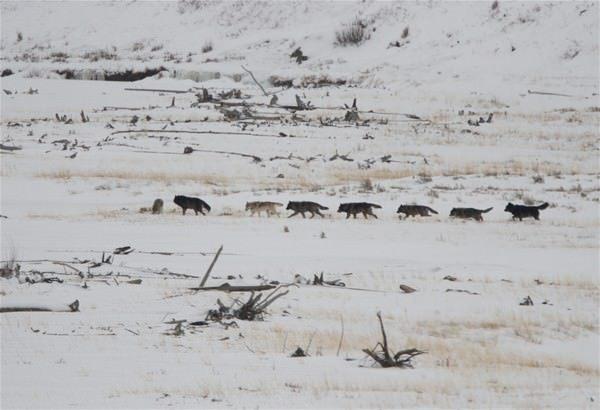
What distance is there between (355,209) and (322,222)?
823 millimetres

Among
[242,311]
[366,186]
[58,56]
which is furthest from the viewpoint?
[58,56]

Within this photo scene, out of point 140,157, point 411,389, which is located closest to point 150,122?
point 140,157

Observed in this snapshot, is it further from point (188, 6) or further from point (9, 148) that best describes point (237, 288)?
point (188, 6)

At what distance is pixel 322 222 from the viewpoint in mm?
16422

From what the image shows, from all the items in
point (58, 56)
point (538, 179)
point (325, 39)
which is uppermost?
point (325, 39)

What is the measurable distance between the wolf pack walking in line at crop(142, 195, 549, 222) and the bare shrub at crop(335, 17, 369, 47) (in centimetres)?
3175

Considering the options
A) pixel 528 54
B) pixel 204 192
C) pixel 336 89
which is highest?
pixel 528 54

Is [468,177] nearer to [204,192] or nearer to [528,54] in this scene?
[204,192]

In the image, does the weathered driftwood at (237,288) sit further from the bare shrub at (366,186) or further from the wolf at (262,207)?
the bare shrub at (366,186)

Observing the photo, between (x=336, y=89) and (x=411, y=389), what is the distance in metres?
32.0

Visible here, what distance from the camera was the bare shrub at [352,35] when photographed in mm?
47438

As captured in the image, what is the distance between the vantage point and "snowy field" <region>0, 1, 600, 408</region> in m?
6.97

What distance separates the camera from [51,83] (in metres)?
42.5

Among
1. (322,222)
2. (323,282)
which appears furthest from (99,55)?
(323,282)
